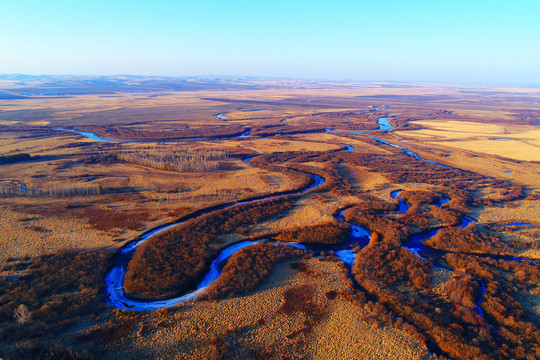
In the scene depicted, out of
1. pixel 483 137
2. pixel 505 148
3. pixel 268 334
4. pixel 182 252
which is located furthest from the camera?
pixel 483 137

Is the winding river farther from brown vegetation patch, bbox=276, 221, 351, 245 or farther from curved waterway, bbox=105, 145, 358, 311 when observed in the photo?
brown vegetation patch, bbox=276, 221, 351, 245

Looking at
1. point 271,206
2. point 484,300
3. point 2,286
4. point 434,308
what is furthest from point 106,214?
point 484,300

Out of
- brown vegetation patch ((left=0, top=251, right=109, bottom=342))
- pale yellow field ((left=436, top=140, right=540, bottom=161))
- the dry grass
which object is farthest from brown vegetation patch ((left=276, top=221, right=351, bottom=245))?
pale yellow field ((left=436, top=140, right=540, bottom=161))

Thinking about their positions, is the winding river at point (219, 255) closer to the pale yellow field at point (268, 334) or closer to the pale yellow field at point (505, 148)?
the pale yellow field at point (268, 334)

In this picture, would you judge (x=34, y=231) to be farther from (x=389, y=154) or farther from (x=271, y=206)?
(x=389, y=154)

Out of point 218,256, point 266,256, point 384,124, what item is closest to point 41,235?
point 218,256

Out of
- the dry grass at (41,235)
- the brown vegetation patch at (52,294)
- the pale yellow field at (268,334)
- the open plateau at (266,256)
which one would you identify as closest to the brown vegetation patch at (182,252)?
the open plateau at (266,256)

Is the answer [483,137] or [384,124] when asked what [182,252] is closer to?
[483,137]

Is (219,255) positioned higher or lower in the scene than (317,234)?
lower
